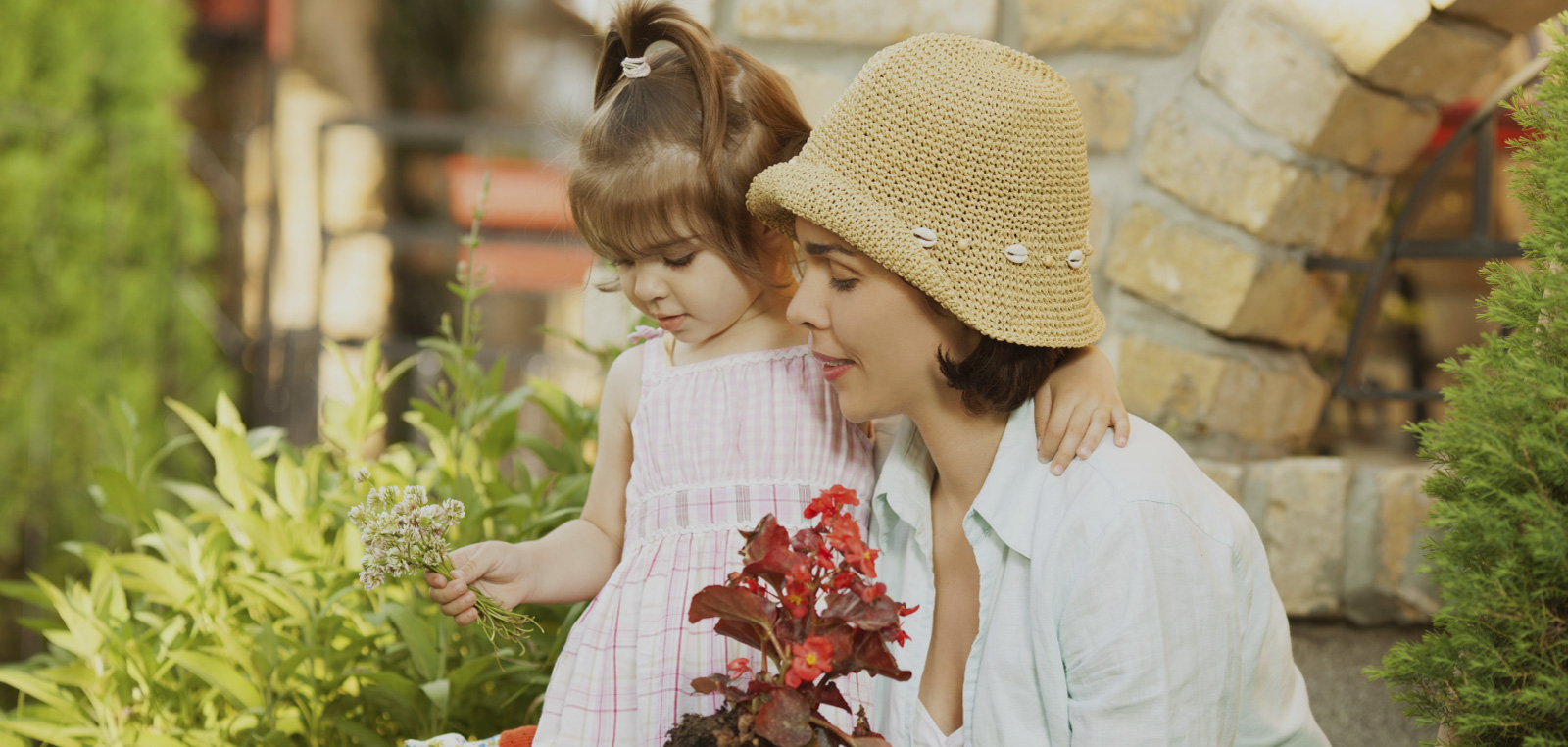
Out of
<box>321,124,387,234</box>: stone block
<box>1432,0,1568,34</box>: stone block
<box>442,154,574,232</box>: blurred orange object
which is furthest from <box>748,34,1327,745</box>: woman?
<box>321,124,387,234</box>: stone block

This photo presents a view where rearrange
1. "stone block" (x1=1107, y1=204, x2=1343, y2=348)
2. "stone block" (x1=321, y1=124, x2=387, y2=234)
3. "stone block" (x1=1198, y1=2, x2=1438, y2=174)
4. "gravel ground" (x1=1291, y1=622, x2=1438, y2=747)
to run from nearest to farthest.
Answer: "gravel ground" (x1=1291, y1=622, x2=1438, y2=747) → "stone block" (x1=1198, y1=2, x2=1438, y2=174) → "stone block" (x1=1107, y1=204, x2=1343, y2=348) → "stone block" (x1=321, y1=124, x2=387, y2=234)

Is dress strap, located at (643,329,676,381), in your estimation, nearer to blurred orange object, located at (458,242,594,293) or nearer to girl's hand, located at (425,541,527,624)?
girl's hand, located at (425,541,527,624)

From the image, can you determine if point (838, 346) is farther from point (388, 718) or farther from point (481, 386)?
point (388, 718)

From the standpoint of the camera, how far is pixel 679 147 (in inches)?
57.1

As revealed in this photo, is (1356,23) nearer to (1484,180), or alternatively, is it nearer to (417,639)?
(1484,180)

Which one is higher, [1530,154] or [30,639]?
[1530,154]

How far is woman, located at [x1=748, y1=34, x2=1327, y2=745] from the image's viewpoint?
3.96 ft

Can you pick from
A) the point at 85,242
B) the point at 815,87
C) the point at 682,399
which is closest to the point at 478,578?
the point at 682,399

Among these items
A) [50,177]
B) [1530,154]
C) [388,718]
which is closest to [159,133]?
[50,177]

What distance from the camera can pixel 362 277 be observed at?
6.70 m

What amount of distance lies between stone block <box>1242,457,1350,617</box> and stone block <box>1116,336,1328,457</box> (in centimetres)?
10

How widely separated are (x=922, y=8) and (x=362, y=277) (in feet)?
17.7

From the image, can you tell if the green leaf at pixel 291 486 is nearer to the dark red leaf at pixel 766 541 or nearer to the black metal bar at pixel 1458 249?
the dark red leaf at pixel 766 541

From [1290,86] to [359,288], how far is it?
233 inches
